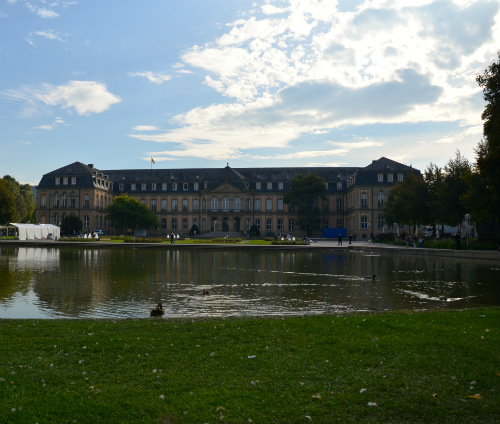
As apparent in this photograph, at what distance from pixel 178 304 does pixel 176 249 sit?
3354cm

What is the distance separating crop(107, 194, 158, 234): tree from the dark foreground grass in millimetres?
68389

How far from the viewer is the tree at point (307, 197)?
3250 inches

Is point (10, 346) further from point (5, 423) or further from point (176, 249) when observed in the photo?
point (176, 249)

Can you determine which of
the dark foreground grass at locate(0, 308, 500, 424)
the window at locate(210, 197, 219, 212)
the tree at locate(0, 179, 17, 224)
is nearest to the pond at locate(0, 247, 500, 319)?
the dark foreground grass at locate(0, 308, 500, 424)

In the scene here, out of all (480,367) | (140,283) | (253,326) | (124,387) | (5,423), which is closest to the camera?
(5,423)

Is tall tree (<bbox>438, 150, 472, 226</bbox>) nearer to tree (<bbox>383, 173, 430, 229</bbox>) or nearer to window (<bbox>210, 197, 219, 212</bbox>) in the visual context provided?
tree (<bbox>383, 173, 430, 229</bbox>)

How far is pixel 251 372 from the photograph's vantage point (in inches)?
237

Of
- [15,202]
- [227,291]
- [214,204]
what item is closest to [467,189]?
[227,291]

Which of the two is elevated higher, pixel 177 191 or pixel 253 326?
pixel 177 191

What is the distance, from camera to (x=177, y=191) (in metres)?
96.5

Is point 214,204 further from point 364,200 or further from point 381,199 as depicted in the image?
point 381,199

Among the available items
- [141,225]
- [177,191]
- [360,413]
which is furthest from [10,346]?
[177,191]

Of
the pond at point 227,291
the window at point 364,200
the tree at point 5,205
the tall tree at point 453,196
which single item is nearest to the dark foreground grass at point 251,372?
the pond at point 227,291

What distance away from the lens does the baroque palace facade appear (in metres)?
89.2
